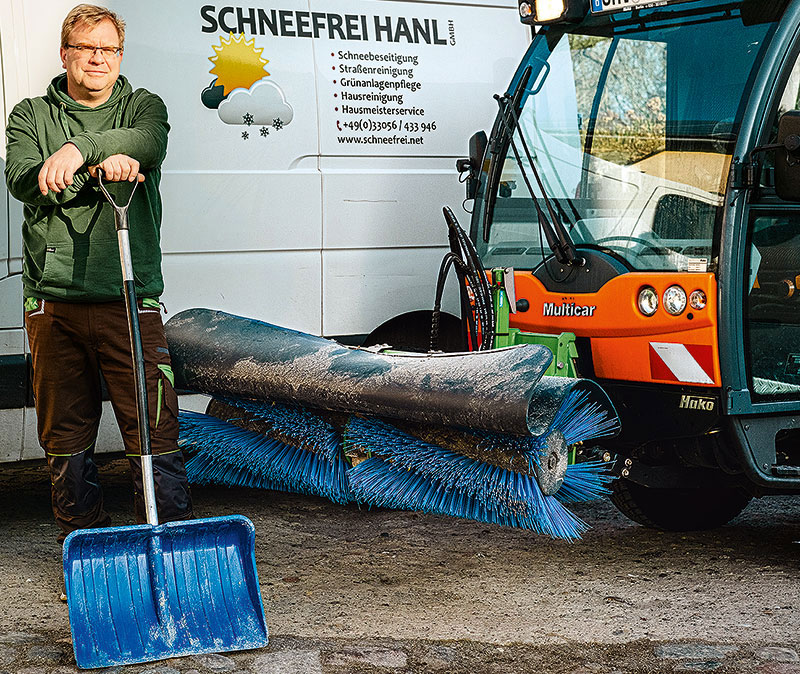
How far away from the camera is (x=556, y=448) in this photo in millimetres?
4109

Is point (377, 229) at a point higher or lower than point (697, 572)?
higher

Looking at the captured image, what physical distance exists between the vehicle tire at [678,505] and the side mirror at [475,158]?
1.42 metres

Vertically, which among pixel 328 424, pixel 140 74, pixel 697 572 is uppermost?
pixel 140 74

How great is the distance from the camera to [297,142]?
210 inches

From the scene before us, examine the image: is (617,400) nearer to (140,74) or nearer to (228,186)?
(228,186)

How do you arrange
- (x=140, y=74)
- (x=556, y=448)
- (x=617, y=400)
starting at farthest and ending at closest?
(x=140, y=74) < (x=617, y=400) < (x=556, y=448)

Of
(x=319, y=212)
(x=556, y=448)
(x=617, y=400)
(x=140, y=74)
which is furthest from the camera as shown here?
(x=319, y=212)

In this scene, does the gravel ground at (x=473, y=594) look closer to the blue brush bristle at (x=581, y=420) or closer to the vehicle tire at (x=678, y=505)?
the vehicle tire at (x=678, y=505)

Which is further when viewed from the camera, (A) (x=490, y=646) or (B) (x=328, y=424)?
(B) (x=328, y=424)

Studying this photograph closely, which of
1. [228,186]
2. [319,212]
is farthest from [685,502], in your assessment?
[228,186]

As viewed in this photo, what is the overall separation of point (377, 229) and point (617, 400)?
1.52 metres

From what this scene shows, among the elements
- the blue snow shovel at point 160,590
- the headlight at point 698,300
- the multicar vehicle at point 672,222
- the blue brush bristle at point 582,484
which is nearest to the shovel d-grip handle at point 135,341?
the blue snow shovel at point 160,590

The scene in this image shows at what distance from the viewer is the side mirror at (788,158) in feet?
13.2

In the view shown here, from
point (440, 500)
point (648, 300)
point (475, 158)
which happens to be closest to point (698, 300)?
point (648, 300)
